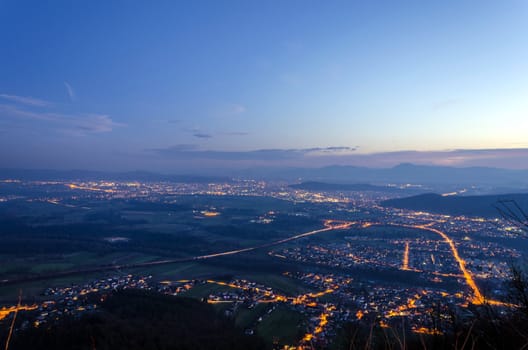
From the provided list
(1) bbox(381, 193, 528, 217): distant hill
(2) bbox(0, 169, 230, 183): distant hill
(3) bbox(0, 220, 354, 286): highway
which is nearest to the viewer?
(3) bbox(0, 220, 354, 286): highway

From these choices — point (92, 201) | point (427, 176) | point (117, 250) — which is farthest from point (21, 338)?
point (427, 176)

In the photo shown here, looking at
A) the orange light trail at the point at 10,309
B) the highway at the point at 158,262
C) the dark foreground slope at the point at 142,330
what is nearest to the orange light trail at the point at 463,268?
the dark foreground slope at the point at 142,330

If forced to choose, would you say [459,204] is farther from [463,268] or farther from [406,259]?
[463,268]

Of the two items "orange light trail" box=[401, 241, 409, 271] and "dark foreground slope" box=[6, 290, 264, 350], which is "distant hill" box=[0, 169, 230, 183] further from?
"dark foreground slope" box=[6, 290, 264, 350]

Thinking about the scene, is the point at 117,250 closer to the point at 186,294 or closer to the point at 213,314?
the point at 186,294

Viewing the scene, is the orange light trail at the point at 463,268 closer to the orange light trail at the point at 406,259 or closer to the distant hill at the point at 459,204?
the orange light trail at the point at 406,259

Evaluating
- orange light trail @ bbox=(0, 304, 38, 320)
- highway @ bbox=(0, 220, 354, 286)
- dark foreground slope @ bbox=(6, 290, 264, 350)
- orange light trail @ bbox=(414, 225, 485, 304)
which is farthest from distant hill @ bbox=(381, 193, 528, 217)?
orange light trail @ bbox=(0, 304, 38, 320)
